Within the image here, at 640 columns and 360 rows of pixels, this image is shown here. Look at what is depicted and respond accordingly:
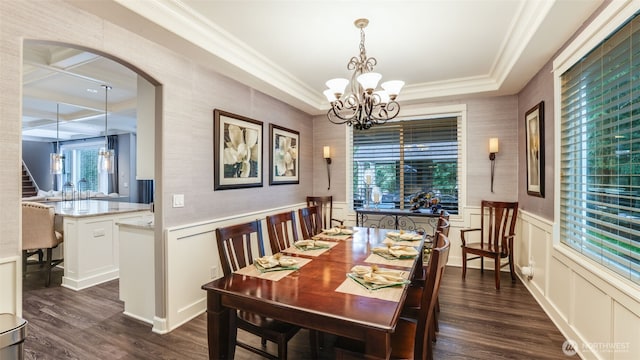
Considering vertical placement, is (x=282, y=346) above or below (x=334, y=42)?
below

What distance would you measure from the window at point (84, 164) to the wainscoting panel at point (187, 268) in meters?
7.76

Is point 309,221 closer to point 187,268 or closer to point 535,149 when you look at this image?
point 187,268

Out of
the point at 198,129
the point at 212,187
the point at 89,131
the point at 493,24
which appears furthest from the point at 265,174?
the point at 89,131

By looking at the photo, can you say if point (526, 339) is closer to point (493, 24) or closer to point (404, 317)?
point (404, 317)

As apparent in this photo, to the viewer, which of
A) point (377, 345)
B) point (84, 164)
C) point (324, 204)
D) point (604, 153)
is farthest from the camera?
point (84, 164)

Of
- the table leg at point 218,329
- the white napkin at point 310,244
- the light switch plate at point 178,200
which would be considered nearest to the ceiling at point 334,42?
the light switch plate at point 178,200

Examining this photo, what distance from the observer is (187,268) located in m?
2.73

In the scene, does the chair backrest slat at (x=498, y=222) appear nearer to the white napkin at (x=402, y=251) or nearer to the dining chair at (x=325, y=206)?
the white napkin at (x=402, y=251)

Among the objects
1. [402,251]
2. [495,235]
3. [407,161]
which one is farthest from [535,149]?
[402,251]

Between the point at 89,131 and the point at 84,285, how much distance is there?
628 cm

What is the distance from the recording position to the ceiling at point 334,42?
7.04 feet

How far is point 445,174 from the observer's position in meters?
4.46

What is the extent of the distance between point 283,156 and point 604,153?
3414 millimetres

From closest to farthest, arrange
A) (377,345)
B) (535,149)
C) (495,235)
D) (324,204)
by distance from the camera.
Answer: (377,345) < (535,149) < (495,235) < (324,204)
